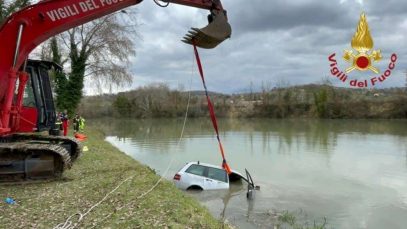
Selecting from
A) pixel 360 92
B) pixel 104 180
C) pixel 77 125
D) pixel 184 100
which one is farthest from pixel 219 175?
pixel 184 100

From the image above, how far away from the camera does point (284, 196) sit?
17.0 meters

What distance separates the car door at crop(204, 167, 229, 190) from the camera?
17.1 m

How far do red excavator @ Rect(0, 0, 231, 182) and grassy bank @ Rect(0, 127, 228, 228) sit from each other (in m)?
0.50

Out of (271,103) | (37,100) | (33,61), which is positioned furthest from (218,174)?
(271,103)

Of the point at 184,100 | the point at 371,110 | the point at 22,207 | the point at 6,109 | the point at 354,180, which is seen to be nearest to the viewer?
the point at 22,207

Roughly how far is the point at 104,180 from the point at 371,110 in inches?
2717

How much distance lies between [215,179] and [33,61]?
854 cm

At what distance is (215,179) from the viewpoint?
17281 millimetres

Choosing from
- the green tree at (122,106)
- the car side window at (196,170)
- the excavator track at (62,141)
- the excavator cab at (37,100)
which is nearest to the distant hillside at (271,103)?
the green tree at (122,106)

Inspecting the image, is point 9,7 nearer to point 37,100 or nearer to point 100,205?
point 37,100

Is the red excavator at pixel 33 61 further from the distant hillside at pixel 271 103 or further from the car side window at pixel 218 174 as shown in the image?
the distant hillside at pixel 271 103

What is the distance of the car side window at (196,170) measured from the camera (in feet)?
56.7

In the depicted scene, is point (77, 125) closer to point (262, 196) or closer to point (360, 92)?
point (262, 196)

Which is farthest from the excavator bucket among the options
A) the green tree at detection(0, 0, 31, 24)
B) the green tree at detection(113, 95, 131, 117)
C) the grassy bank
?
the green tree at detection(113, 95, 131, 117)
